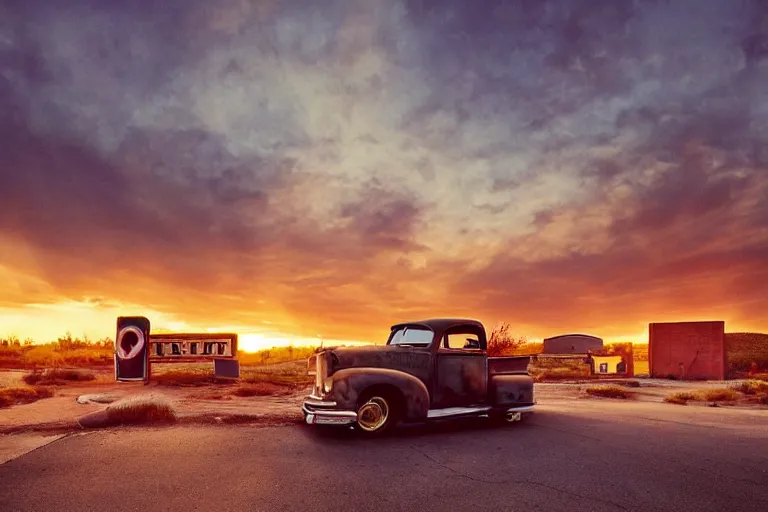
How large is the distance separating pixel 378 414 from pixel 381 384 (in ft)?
2.12

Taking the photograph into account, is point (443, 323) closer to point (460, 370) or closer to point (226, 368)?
point (460, 370)

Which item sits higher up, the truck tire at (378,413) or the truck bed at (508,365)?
the truck bed at (508,365)

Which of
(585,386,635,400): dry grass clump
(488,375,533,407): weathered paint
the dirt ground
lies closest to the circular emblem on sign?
the dirt ground

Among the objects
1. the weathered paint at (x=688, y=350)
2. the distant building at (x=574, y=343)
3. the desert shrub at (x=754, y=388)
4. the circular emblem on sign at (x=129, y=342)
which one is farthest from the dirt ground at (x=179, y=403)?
the distant building at (x=574, y=343)

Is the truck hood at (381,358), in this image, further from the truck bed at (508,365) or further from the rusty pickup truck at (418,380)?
the truck bed at (508,365)

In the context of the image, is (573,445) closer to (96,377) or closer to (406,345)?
(406,345)

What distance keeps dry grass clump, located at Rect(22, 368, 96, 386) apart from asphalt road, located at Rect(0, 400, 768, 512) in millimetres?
14163

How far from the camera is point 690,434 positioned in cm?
973

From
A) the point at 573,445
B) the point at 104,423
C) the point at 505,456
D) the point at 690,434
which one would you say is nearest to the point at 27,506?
the point at 104,423

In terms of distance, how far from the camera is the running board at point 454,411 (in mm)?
9761

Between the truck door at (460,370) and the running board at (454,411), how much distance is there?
0.09 meters

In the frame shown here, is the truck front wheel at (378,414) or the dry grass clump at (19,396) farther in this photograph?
the dry grass clump at (19,396)

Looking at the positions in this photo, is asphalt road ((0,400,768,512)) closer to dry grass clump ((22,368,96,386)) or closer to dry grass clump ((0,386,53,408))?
dry grass clump ((0,386,53,408))

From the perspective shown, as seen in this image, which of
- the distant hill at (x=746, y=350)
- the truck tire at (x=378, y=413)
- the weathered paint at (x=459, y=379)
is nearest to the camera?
the truck tire at (x=378, y=413)
